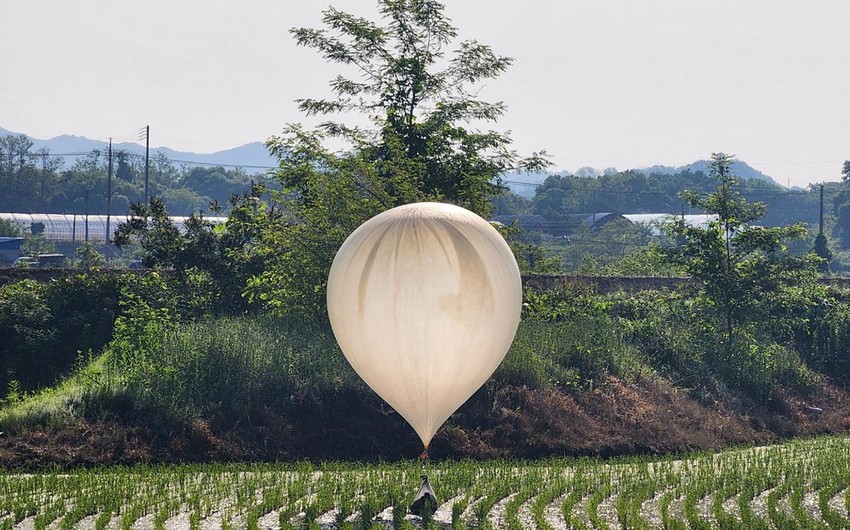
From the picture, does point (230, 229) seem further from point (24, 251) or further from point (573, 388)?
point (24, 251)

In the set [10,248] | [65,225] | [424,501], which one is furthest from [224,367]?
[65,225]

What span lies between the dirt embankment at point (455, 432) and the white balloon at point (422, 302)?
6653 millimetres

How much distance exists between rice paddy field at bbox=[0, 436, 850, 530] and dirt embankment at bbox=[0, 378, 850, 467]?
87cm

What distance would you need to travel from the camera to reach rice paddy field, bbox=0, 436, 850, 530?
14.5 meters

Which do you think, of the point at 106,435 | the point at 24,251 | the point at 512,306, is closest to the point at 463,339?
the point at 512,306

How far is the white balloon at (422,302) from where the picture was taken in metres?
13.8

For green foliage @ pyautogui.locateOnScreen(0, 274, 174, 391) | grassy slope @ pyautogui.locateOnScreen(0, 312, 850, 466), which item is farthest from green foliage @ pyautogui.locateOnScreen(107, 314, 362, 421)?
green foliage @ pyautogui.locateOnScreen(0, 274, 174, 391)

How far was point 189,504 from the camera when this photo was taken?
15.4 m

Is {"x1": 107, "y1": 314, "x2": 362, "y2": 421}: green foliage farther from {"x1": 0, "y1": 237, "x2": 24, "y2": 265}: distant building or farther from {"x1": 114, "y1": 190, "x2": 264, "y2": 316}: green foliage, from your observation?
{"x1": 0, "y1": 237, "x2": 24, "y2": 265}: distant building

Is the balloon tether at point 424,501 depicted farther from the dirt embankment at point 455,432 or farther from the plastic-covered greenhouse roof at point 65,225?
the plastic-covered greenhouse roof at point 65,225

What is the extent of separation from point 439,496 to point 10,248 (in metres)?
71.9

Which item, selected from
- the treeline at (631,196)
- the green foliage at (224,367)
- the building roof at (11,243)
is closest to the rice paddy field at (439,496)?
the green foliage at (224,367)

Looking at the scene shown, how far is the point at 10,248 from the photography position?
265 feet

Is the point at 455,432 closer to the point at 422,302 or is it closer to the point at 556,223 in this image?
the point at 422,302
